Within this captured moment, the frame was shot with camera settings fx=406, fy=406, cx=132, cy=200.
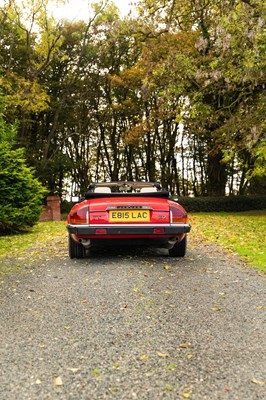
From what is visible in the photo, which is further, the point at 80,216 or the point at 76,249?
the point at 76,249

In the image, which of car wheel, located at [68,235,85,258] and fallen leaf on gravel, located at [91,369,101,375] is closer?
fallen leaf on gravel, located at [91,369,101,375]

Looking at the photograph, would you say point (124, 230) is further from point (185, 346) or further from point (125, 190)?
point (185, 346)

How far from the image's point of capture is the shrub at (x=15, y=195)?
12.3 metres

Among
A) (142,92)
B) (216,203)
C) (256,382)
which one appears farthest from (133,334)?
(216,203)

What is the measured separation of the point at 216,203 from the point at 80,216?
19.5m

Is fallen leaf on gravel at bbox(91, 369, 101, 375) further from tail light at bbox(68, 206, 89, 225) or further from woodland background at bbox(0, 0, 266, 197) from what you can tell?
woodland background at bbox(0, 0, 266, 197)

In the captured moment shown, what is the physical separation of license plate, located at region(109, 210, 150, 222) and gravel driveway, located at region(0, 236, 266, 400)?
2.54 feet

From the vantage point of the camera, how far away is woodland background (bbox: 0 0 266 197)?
1185cm

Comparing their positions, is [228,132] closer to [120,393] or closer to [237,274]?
[237,274]

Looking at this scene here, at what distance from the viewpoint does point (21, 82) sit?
70.3 feet

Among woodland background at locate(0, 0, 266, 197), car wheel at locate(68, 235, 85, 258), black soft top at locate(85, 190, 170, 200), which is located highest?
woodland background at locate(0, 0, 266, 197)

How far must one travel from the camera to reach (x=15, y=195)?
1261 cm

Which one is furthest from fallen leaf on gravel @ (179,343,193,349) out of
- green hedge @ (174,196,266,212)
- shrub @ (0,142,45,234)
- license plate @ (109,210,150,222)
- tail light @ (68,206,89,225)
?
green hedge @ (174,196,266,212)

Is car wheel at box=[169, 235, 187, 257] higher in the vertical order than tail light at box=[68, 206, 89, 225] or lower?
lower
